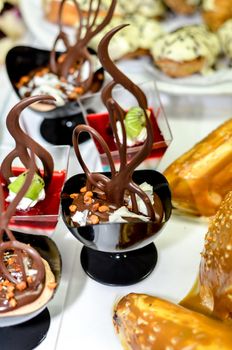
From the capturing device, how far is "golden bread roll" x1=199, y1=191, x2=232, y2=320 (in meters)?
0.97

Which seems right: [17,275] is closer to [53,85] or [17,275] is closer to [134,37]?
[53,85]

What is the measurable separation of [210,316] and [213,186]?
290mm

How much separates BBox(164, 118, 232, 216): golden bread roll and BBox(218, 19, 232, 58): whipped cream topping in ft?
1.30

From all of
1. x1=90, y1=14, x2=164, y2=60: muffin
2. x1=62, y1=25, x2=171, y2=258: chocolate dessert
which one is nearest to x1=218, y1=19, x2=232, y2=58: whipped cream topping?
x1=90, y1=14, x2=164, y2=60: muffin

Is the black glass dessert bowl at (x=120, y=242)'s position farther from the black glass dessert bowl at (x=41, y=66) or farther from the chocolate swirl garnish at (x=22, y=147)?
the black glass dessert bowl at (x=41, y=66)

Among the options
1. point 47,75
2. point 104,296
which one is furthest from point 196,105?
point 104,296

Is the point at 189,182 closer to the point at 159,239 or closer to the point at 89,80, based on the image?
Result: the point at 159,239

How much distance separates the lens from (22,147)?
1034 mm

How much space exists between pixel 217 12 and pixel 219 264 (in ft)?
2.88

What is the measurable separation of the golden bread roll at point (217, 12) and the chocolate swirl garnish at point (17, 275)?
90 cm

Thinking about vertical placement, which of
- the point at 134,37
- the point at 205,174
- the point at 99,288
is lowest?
the point at 99,288

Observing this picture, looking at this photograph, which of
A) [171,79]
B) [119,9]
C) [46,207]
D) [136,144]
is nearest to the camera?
[46,207]

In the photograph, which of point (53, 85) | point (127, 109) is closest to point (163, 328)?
point (127, 109)

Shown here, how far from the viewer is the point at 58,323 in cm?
107
